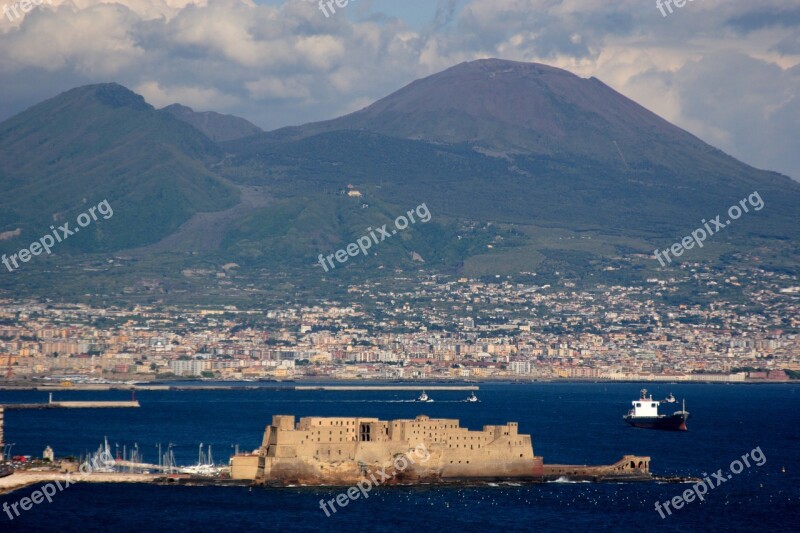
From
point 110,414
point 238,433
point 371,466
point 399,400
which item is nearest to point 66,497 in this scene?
point 371,466

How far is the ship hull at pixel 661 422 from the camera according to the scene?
446 ft

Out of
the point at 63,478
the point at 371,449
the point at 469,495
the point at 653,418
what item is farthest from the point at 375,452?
the point at 653,418

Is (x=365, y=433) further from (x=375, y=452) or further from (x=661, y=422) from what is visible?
(x=661, y=422)

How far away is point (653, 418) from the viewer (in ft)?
461

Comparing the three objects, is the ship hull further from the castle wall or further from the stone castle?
the castle wall

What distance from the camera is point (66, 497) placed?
81.5 metres

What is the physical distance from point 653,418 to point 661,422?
147 cm

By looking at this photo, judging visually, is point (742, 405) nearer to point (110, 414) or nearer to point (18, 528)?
point (110, 414)

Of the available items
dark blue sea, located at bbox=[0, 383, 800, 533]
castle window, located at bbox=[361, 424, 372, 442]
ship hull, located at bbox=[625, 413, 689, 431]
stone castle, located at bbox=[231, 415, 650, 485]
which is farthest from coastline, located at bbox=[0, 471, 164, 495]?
ship hull, located at bbox=[625, 413, 689, 431]

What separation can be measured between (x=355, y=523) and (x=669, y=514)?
54.0ft

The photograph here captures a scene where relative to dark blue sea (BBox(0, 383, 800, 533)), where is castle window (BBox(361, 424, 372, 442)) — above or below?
above

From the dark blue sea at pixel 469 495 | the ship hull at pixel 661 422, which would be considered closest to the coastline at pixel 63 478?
the dark blue sea at pixel 469 495

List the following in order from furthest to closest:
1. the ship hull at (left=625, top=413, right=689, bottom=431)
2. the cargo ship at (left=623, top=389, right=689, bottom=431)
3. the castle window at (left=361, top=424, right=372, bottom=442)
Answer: the cargo ship at (left=623, top=389, right=689, bottom=431) < the ship hull at (left=625, top=413, right=689, bottom=431) < the castle window at (left=361, top=424, right=372, bottom=442)

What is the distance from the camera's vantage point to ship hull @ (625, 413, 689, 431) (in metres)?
136
